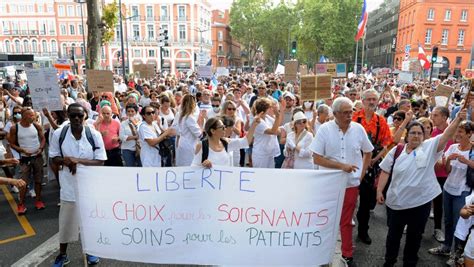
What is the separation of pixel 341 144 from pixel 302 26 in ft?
191

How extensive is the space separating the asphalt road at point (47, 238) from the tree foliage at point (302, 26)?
173 ft

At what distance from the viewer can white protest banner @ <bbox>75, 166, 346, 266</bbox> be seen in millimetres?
3170

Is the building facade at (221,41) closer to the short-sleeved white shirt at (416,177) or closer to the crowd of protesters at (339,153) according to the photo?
the crowd of protesters at (339,153)

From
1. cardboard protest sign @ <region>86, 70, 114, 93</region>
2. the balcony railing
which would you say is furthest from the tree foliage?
cardboard protest sign @ <region>86, 70, 114, 93</region>

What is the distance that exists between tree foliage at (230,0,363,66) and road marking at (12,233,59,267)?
54.1 meters

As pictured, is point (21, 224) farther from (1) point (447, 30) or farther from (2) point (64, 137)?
(1) point (447, 30)

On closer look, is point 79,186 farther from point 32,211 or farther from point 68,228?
point 32,211

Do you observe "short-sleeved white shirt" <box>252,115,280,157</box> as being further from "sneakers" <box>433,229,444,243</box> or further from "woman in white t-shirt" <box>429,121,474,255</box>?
"sneakers" <box>433,229,444,243</box>

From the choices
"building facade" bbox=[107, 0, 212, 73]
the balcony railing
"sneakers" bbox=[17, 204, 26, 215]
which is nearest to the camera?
"sneakers" bbox=[17, 204, 26, 215]

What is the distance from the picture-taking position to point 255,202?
10.4 ft

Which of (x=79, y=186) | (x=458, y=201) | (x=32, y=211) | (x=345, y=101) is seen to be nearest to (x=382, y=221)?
(x=458, y=201)

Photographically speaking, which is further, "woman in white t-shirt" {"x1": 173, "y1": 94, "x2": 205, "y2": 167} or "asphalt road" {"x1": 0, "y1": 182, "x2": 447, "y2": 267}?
"woman in white t-shirt" {"x1": 173, "y1": 94, "x2": 205, "y2": 167}

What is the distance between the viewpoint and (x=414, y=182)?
358 cm

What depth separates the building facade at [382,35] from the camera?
69.3 metres
